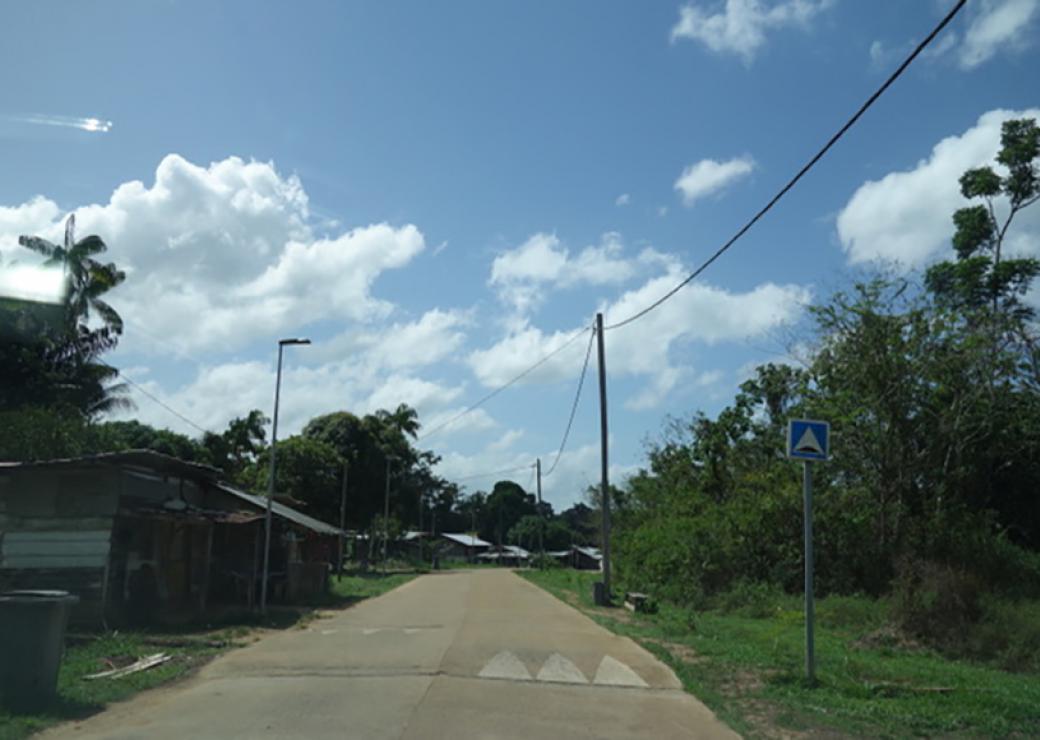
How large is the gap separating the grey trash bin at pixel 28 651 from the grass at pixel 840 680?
23.3 feet

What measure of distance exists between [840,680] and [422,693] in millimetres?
5502

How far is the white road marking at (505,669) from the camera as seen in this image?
1177cm

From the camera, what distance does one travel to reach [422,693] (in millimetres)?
10219

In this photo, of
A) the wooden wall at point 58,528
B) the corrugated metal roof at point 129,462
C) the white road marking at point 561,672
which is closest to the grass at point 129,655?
the wooden wall at point 58,528

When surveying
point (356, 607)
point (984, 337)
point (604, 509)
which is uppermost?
point (984, 337)

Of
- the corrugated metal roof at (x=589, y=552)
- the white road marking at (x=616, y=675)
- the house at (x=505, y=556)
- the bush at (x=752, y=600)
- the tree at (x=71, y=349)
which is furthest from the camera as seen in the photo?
the house at (x=505, y=556)

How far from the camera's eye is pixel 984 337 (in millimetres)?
21922

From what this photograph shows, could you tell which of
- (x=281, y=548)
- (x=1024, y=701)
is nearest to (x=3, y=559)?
(x=281, y=548)

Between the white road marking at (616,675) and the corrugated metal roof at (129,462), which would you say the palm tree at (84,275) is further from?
the white road marking at (616,675)

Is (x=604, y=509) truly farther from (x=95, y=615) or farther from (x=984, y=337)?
(x=95, y=615)

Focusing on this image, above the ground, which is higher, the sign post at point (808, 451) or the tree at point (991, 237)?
the tree at point (991, 237)

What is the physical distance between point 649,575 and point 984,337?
14616 mm

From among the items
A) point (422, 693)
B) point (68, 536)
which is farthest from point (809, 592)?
point (68, 536)

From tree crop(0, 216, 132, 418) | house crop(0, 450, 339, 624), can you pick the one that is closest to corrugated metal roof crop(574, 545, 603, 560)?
tree crop(0, 216, 132, 418)
